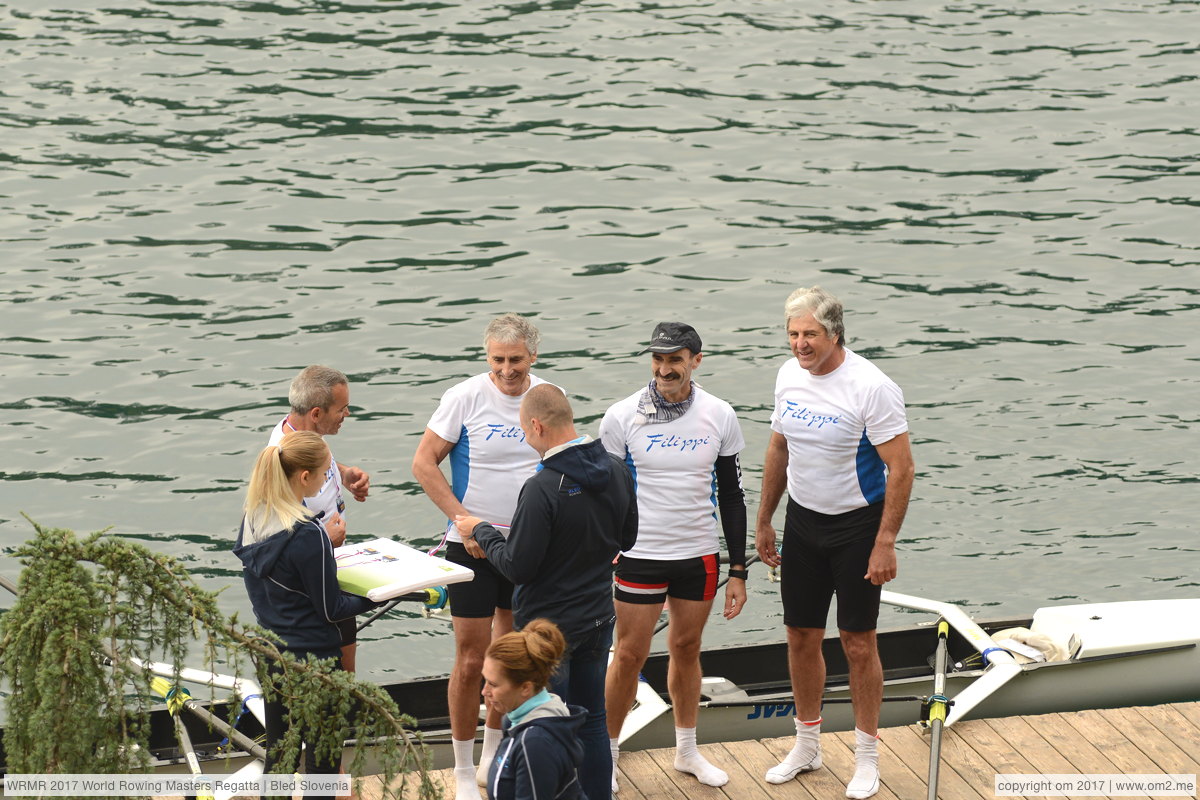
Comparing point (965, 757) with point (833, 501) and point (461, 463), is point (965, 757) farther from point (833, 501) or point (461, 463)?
point (461, 463)

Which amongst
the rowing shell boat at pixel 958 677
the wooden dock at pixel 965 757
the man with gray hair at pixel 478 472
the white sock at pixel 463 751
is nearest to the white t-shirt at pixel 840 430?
the man with gray hair at pixel 478 472

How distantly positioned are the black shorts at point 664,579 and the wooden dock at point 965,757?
915mm

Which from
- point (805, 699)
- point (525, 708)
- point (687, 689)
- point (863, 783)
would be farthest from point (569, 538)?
point (863, 783)

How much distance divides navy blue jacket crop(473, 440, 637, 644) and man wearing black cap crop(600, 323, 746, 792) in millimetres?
544

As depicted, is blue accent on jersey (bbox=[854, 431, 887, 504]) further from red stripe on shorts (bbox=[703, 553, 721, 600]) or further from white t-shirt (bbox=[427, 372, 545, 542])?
white t-shirt (bbox=[427, 372, 545, 542])

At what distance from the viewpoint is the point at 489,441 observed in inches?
265

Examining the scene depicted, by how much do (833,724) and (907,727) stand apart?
3.94 ft

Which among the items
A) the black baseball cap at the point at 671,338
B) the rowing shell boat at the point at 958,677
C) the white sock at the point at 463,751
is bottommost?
the rowing shell boat at the point at 958,677

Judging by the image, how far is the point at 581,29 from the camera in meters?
24.0

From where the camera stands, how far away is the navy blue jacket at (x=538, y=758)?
16.9ft

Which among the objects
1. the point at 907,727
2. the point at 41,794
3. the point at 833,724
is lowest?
the point at 833,724

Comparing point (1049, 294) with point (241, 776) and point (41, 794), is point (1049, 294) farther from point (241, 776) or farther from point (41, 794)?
point (41, 794)

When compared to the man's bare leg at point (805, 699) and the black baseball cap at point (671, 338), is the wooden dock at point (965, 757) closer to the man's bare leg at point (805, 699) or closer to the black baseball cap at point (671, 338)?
the man's bare leg at point (805, 699)

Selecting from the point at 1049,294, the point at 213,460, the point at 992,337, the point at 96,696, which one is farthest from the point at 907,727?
the point at 1049,294
